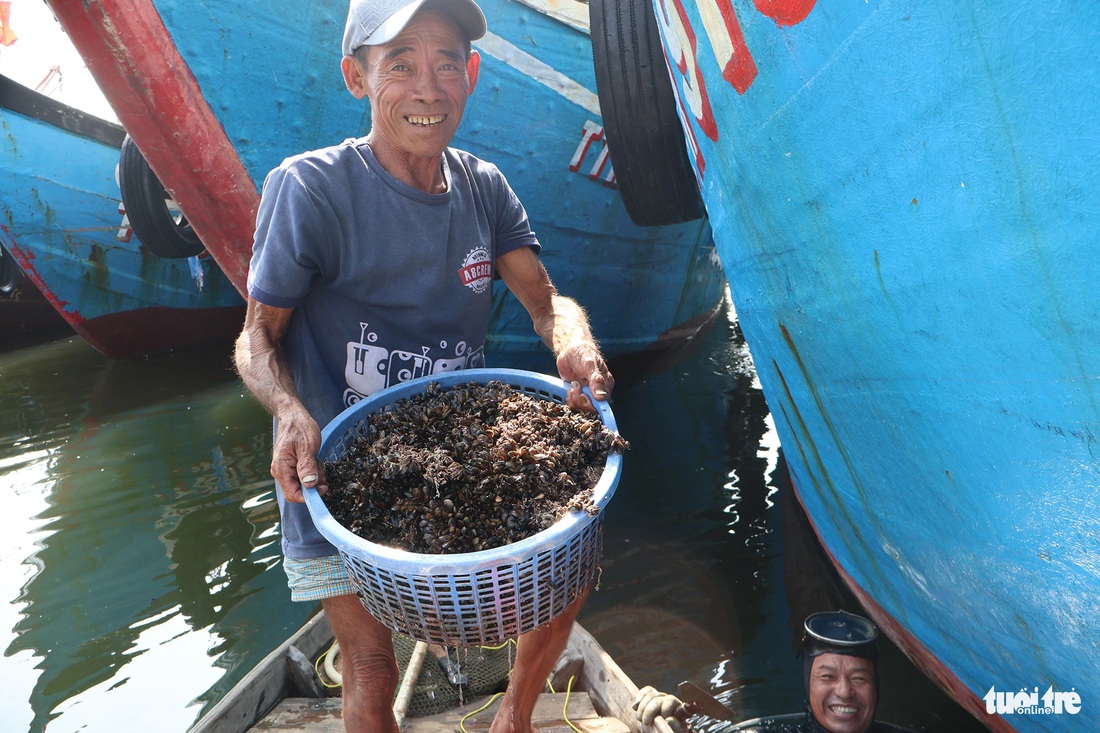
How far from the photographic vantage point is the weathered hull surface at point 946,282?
4.05 ft

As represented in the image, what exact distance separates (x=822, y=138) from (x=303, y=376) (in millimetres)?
1462

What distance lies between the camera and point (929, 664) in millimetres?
2557

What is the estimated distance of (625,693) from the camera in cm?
258

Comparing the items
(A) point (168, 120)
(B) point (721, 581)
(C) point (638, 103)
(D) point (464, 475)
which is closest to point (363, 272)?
(D) point (464, 475)

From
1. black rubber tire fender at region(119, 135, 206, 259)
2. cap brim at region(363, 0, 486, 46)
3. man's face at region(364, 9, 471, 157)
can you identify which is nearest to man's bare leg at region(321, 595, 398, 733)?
man's face at region(364, 9, 471, 157)

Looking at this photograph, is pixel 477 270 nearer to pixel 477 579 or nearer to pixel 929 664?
pixel 477 579

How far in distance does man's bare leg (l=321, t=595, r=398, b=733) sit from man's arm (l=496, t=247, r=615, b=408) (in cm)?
83

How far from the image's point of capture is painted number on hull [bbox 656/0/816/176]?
1847 millimetres

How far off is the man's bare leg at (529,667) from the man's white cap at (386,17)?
4.99ft

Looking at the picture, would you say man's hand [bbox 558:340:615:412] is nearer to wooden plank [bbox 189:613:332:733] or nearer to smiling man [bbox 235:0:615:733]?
smiling man [bbox 235:0:615:733]

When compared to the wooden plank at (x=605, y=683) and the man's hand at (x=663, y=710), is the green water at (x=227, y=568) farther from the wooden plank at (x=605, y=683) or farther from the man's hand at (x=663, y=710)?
the man's hand at (x=663, y=710)

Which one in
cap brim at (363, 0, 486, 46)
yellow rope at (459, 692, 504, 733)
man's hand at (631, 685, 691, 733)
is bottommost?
yellow rope at (459, 692, 504, 733)

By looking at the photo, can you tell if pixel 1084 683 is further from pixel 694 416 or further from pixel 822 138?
pixel 694 416

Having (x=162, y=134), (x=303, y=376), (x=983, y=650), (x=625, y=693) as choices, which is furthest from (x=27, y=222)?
(x=983, y=650)
